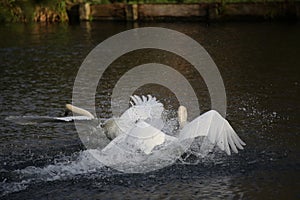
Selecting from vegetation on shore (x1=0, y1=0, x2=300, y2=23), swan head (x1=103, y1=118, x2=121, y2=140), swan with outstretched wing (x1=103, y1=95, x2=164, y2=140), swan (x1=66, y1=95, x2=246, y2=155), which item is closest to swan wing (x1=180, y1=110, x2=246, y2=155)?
swan (x1=66, y1=95, x2=246, y2=155)

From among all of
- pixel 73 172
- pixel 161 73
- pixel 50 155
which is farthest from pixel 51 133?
pixel 161 73

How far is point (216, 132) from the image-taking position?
8141mm

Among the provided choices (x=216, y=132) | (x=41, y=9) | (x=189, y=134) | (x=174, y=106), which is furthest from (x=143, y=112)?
(x=41, y=9)

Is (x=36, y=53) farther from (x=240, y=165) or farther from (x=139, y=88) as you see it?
(x=240, y=165)

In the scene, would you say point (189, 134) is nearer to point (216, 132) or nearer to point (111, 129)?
point (216, 132)

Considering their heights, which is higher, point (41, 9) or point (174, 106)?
point (41, 9)

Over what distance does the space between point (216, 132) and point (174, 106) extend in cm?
408

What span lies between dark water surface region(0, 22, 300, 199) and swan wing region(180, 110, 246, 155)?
16.3 inches

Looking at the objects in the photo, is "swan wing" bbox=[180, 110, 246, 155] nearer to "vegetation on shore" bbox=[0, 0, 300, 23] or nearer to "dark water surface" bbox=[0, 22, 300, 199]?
"dark water surface" bbox=[0, 22, 300, 199]

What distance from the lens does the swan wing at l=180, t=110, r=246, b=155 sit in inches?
318

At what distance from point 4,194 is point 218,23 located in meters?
18.0

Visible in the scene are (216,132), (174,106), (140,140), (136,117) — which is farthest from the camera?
(174,106)

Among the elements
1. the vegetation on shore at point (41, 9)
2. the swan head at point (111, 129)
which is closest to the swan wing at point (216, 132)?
the swan head at point (111, 129)

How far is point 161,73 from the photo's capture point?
1565cm
